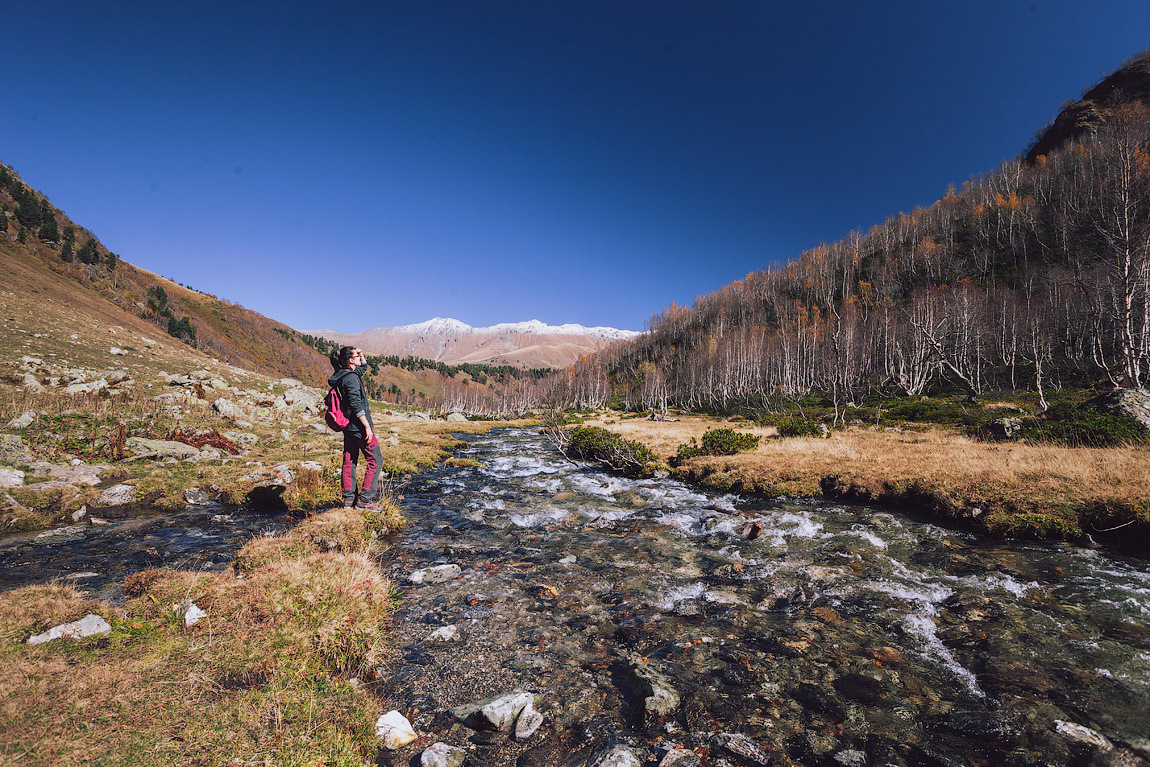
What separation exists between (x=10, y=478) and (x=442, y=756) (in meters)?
15.6

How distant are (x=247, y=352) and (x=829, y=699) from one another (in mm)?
→ 144629

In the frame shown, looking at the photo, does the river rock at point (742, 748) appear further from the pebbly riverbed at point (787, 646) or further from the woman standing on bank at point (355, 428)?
the woman standing on bank at point (355, 428)

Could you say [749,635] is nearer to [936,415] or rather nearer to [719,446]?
[719,446]

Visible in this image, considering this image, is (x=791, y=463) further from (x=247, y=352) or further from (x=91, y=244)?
(x=247, y=352)

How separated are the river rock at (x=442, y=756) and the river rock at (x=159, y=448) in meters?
17.4

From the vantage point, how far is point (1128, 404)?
552 inches

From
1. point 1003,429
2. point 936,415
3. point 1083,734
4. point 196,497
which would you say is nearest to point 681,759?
point 1083,734

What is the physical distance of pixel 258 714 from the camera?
11.5 feet

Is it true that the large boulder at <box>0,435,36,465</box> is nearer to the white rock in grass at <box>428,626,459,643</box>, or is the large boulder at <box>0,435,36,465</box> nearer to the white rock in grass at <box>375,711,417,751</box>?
the white rock in grass at <box>428,626,459,643</box>

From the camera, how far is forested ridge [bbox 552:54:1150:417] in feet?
65.7

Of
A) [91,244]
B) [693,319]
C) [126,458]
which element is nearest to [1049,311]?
[126,458]

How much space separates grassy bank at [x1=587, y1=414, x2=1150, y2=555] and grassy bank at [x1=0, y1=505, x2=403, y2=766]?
13.2 meters

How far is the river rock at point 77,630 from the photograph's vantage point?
439 centimetres

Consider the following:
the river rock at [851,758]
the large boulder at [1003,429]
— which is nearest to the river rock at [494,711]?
the river rock at [851,758]
